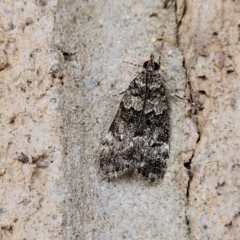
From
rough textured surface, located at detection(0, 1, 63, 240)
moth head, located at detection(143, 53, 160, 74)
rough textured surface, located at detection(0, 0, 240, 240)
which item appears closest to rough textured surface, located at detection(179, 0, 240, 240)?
rough textured surface, located at detection(0, 0, 240, 240)

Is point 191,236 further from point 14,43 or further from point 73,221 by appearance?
point 14,43

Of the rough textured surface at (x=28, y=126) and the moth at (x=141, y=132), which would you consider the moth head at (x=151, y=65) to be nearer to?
the moth at (x=141, y=132)

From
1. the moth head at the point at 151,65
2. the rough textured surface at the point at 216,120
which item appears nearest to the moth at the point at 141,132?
the moth head at the point at 151,65

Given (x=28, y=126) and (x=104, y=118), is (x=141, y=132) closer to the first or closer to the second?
(x=104, y=118)

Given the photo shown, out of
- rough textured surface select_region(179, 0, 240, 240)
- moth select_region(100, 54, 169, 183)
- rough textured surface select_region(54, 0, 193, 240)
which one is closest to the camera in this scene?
rough textured surface select_region(179, 0, 240, 240)

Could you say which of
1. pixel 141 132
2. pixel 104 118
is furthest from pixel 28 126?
pixel 141 132

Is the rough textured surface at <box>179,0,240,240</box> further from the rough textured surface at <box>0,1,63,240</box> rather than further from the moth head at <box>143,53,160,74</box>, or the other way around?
the rough textured surface at <box>0,1,63,240</box>
